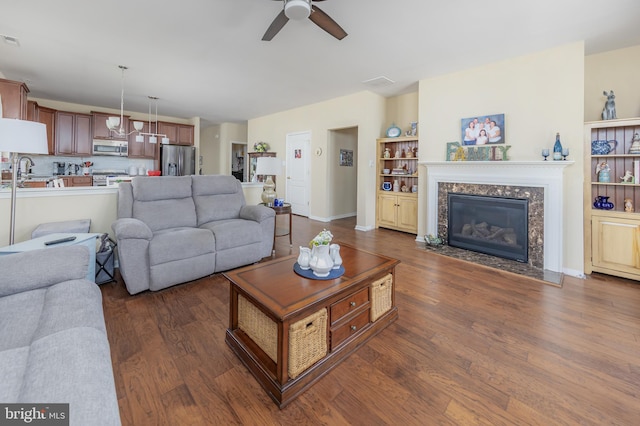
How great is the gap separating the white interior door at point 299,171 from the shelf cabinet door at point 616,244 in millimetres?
4826

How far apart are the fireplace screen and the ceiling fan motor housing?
3095mm

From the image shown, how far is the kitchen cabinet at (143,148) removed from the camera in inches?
270

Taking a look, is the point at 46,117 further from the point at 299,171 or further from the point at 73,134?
the point at 299,171

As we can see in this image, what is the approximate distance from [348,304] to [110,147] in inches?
286

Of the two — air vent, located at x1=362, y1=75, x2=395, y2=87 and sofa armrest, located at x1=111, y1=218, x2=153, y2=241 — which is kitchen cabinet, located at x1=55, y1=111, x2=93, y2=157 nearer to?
sofa armrest, located at x1=111, y1=218, x2=153, y2=241

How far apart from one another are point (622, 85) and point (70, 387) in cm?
528

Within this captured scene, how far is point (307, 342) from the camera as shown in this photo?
147 cm

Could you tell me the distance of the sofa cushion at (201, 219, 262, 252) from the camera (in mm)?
2871

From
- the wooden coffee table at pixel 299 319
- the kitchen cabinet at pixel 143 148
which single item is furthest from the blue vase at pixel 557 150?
the kitchen cabinet at pixel 143 148

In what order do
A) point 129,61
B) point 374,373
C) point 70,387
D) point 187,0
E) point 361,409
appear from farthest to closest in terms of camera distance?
1. point 129,61
2. point 187,0
3. point 374,373
4. point 361,409
5. point 70,387

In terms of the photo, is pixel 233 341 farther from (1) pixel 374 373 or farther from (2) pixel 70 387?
(2) pixel 70 387

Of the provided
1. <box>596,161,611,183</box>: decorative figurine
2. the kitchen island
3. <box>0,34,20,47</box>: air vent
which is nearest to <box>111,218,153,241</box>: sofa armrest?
the kitchen island

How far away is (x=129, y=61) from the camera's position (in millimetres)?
3836

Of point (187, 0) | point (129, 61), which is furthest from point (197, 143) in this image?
point (187, 0)
